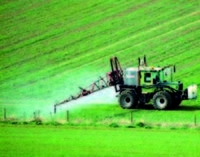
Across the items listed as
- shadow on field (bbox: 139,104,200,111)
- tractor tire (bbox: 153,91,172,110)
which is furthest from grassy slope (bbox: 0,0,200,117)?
tractor tire (bbox: 153,91,172,110)

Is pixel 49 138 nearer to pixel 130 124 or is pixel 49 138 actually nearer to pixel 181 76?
pixel 130 124

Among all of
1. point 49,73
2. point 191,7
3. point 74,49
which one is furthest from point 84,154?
point 191,7

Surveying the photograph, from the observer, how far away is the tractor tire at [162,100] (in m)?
Answer: 33.4

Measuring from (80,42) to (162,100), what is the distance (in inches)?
832

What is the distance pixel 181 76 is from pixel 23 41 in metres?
19.2

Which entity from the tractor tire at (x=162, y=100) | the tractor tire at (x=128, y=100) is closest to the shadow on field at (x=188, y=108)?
the tractor tire at (x=162, y=100)

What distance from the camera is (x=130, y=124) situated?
29.0 m

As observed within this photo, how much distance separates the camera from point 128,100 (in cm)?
3478

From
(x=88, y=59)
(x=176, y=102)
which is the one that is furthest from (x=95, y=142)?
(x=88, y=59)

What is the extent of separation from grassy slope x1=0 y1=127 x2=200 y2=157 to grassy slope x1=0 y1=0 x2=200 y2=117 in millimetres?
13285

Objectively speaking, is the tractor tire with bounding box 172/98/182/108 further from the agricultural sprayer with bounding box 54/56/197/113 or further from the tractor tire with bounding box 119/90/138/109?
the tractor tire with bounding box 119/90/138/109

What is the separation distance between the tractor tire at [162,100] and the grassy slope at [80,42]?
9.06 metres

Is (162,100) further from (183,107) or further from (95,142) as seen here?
(95,142)

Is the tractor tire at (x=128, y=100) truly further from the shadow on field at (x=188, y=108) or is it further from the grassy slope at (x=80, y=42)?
the grassy slope at (x=80, y=42)
